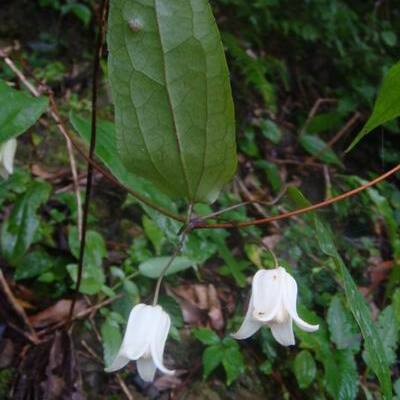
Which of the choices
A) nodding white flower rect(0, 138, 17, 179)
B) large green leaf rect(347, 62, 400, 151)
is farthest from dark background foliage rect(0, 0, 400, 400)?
nodding white flower rect(0, 138, 17, 179)

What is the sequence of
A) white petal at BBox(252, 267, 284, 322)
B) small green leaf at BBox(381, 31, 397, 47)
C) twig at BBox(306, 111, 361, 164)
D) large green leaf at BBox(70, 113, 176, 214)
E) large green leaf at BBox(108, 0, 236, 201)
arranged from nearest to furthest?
1. large green leaf at BBox(108, 0, 236, 201)
2. white petal at BBox(252, 267, 284, 322)
3. large green leaf at BBox(70, 113, 176, 214)
4. twig at BBox(306, 111, 361, 164)
5. small green leaf at BBox(381, 31, 397, 47)

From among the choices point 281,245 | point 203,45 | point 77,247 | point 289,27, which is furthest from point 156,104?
point 289,27

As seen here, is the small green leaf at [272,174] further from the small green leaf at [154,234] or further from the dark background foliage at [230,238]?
the small green leaf at [154,234]

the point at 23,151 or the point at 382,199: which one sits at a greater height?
the point at 23,151

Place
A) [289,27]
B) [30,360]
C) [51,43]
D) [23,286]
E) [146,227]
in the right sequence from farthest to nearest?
[289,27] → [51,43] → [146,227] → [23,286] → [30,360]

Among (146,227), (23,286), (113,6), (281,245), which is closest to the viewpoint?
(113,6)

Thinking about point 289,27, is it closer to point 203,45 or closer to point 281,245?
point 281,245

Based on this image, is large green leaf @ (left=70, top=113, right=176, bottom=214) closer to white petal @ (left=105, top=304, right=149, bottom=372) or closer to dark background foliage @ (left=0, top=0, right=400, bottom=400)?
dark background foliage @ (left=0, top=0, right=400, bottom=400)
